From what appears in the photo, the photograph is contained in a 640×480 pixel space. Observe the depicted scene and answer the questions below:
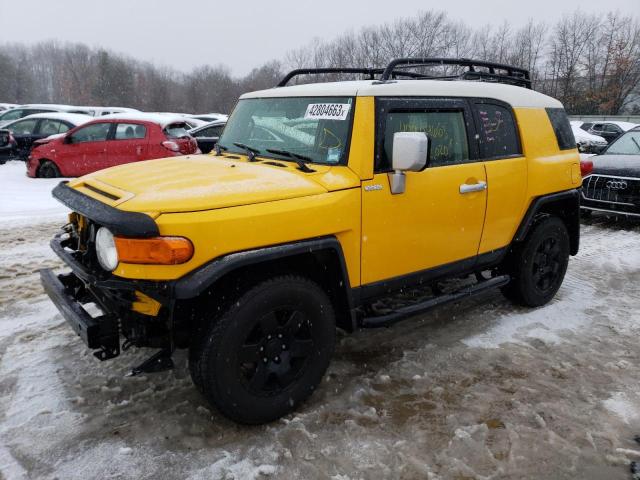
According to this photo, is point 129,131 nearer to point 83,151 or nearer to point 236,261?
point 83,151

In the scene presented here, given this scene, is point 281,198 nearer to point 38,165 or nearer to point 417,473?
point 417,473

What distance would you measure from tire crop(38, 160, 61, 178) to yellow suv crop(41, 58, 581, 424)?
28.1ft

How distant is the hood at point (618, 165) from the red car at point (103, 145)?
768 cm

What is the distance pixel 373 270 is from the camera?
3301 millimetres

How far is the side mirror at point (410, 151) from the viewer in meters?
2.94

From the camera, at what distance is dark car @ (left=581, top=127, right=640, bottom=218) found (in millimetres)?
7742

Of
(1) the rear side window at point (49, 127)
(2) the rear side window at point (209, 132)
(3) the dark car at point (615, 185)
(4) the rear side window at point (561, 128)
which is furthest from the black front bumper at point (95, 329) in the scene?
(1) the rear side window at point (49, 127)

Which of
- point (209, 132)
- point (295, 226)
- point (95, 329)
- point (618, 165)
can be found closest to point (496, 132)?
point (295, 226)

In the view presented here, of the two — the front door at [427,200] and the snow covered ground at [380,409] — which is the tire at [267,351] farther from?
the front door at [427,200]

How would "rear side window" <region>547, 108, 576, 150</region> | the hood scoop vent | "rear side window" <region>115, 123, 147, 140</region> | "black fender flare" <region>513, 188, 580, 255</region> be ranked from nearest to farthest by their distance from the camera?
the hood scoop vent < "black fender flare" <region>513, 188, 580, 255</region> < "rear side window" <region>547, 108, 576, 150</region> < "rear side window" <region>115, 123, 147, 140</region>

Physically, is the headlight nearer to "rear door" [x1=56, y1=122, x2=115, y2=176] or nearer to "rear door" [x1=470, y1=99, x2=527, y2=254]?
"rear door" [x1=470, y1=99, x2=527, y2=254]

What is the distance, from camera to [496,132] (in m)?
4.05

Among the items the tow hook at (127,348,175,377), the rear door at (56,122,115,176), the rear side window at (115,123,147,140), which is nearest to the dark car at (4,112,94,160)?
the rear door at (56,122,115,176)

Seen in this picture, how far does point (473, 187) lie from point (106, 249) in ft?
8.22
